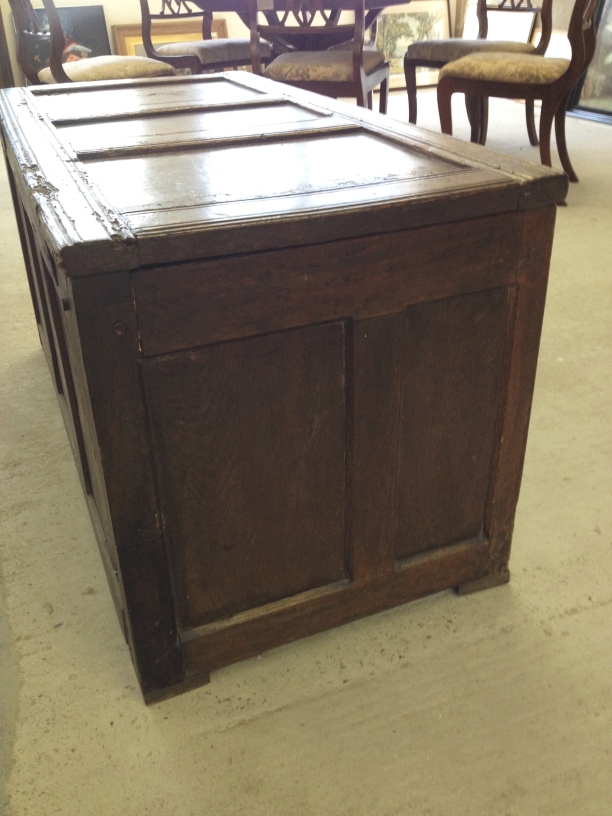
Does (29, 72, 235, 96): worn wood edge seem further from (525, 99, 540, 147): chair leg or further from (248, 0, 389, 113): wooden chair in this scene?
(525, 99, 540, 147): chair leg

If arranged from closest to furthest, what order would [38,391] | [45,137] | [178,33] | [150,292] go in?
[150,292]
[45,137]
[38,391]
[178,33]

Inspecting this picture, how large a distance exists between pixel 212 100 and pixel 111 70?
172 cm

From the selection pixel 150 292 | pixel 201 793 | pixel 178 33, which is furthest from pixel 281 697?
pixel 178 33

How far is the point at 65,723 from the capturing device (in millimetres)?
966

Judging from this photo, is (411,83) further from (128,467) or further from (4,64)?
(128,467)

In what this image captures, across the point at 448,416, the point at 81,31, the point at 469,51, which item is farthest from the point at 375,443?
the point at 81,31

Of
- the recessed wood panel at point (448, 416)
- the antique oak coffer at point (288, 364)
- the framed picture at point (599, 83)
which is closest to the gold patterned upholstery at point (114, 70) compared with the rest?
the antique oak coffer at point (288, 364)

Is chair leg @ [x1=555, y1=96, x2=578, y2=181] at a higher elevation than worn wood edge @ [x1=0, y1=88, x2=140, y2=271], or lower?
lower

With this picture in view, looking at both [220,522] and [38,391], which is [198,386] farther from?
[38,391]

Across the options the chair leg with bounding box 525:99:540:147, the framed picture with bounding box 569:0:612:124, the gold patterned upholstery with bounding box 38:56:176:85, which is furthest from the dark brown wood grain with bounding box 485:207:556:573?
the framed picture with bounding box 569:0:612:124

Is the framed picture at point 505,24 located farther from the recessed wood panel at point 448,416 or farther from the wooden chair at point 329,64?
the recessed wood panel at point 448,416

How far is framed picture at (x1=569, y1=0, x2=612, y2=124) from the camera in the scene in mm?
4258

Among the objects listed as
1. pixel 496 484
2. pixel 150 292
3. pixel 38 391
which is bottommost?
pixel 38 391

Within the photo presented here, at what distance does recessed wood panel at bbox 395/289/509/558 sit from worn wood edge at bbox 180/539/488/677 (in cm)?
3
